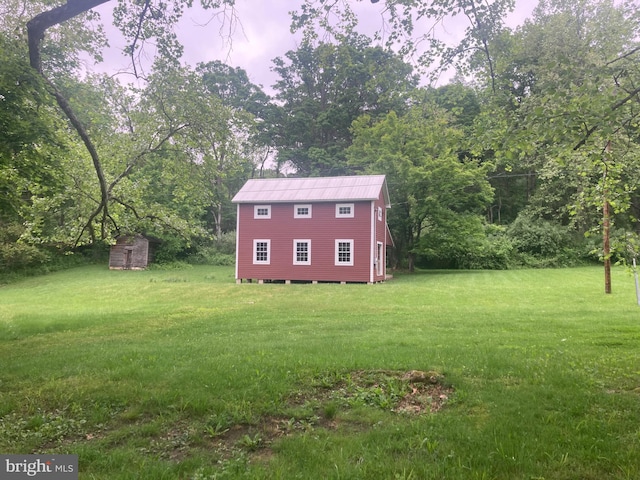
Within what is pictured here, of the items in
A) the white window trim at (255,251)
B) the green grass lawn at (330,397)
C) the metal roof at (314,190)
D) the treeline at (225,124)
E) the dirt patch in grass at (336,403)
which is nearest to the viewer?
the green grass lawn at (330,397)

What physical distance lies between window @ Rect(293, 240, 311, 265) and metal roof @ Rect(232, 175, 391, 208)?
93.6 inches

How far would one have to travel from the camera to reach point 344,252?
22.9m

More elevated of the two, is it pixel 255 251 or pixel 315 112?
pixel 315 112

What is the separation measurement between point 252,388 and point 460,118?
34.6 m

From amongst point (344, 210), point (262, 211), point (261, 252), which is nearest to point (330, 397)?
point (344, 210)

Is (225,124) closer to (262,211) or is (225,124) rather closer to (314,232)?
(314,232)

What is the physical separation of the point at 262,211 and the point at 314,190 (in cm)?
323

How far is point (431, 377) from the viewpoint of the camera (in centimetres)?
496

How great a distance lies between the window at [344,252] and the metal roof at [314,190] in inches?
93.2

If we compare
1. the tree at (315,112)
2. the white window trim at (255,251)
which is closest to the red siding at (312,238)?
the white window trim at (255,251)

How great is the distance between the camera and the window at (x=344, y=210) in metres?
22.9

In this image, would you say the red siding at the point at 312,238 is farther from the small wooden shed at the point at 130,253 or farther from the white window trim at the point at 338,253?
the small wooden shed at the point at 130,253

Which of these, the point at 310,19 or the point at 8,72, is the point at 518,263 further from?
the point at 8,72

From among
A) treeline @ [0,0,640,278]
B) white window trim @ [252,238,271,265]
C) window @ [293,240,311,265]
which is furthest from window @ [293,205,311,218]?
treeline @ [0,0,640,278]
